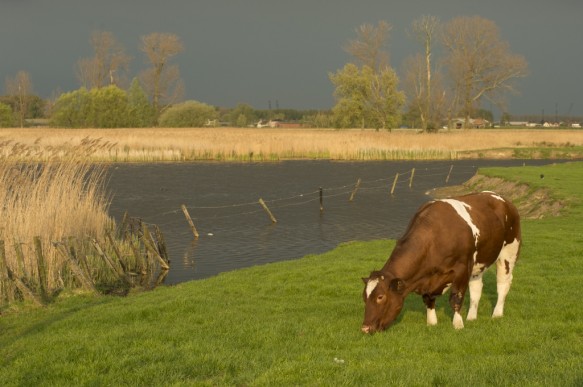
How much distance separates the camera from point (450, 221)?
9.84 m

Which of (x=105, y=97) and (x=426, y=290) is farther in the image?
(x=105, y=97)

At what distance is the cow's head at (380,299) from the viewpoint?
9203 mm

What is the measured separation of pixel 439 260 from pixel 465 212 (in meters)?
0.98

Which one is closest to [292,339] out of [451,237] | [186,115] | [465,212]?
[451,237]

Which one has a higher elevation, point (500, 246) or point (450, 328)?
point (500, 246)

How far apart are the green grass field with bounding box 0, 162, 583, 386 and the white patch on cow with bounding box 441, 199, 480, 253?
4.60 ft

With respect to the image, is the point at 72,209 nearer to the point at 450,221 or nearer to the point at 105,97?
the point at 450,221

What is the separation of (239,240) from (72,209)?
24.2ft

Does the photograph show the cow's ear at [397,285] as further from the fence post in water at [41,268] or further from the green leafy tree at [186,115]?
the green leafy tree at [186,115]

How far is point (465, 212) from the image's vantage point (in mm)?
10055

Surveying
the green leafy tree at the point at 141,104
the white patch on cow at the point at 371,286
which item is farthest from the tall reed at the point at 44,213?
the green leafy tree at the point at 141,104

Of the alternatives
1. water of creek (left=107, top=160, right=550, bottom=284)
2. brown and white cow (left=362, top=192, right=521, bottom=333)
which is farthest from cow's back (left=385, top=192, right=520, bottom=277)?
water of creek (left=107, top=160, right=550, bottom=284)

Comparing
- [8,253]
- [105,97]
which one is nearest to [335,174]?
[8,253]

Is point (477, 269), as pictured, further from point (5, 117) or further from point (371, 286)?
point (5, 117)
